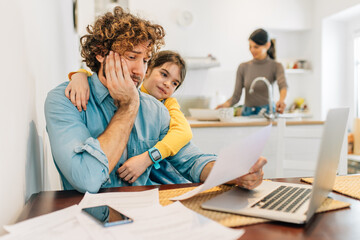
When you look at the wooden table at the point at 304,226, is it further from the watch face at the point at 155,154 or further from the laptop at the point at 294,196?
the watch face at the point at 155,154

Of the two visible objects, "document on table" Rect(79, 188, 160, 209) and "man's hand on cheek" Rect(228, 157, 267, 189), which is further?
"man's hand on cheek" Rect(228, 157, 267, 189)

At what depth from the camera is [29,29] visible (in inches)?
40.6

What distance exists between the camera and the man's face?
1.16 meters

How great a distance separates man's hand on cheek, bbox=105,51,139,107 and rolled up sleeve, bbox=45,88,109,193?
17 cm

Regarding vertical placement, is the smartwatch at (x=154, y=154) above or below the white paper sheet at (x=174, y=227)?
above

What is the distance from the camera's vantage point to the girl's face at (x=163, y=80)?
1746 millimetres

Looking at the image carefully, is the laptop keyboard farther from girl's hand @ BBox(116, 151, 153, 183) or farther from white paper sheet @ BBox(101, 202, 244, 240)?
girl's hand @ BBox(116, 151, 153, 183)

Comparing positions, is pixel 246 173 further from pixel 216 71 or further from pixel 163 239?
pixel 216 71

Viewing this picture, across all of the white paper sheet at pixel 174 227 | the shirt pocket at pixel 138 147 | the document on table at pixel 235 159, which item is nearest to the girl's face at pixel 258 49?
the shirt pocket at pixel 138 147

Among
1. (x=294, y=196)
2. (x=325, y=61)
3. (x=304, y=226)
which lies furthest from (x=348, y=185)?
(x=325, y=61)

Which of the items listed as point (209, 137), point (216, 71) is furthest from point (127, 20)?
point (216, 71)

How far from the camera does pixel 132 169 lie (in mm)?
1080

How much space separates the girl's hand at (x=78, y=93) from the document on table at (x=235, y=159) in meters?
0.48

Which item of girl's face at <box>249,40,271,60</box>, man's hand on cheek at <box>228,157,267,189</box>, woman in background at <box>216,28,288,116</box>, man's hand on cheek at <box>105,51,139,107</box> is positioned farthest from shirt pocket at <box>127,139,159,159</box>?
girl's face at <box>249,40,271,60</box>
